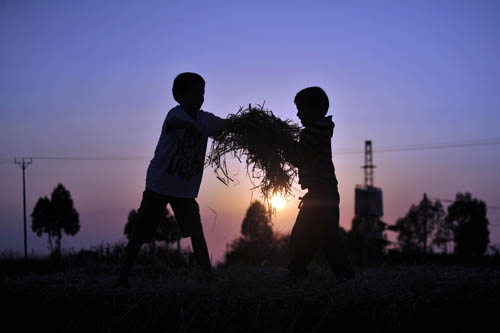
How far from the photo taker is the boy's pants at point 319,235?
5.01 meters

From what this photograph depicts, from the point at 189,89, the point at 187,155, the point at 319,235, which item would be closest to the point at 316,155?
the point at 319,235

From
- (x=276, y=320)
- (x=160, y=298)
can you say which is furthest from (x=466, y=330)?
(x=160, y=298)

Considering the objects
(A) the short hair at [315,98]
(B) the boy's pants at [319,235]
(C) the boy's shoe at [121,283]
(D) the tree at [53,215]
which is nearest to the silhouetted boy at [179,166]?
(C) the boy's shoe at [121,283]

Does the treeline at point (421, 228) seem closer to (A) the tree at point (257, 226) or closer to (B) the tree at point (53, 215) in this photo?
(A) the tree at point (257, 226)

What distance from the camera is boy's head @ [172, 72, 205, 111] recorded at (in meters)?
5.41

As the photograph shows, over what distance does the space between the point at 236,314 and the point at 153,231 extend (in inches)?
78.5

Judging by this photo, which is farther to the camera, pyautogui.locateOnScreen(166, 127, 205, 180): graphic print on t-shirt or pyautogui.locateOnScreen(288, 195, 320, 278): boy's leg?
pyautogui.locateOnScreen(166, 127, 205, 180): graphic print on t-shirt

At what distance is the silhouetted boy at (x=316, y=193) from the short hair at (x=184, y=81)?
3.34 ft

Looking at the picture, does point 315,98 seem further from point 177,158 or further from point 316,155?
point 177,158

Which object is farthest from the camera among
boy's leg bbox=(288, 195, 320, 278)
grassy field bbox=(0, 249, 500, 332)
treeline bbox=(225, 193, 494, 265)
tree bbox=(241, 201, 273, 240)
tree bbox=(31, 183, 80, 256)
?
tree bbox=(31, 183, 80, 256)

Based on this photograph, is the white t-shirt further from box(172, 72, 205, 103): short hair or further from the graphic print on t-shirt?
box(172, 72, 205, 103): short hair

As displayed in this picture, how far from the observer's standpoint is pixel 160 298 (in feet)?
12.6

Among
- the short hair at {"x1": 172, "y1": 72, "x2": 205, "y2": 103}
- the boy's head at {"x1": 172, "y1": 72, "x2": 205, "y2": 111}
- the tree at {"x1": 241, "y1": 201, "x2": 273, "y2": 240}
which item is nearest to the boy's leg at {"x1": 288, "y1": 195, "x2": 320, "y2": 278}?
the boy's head at {"x1": 172, "y1": 72, "x2": 205, "y2": 111}

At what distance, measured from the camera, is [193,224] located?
18.3ft
